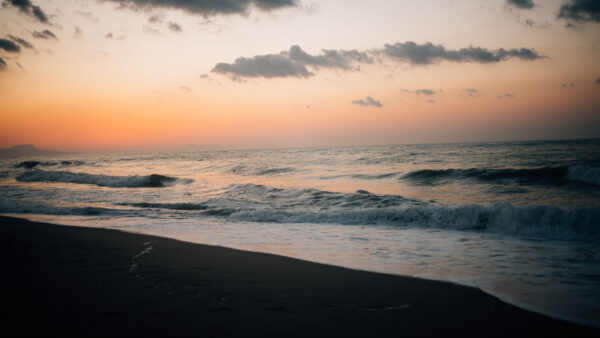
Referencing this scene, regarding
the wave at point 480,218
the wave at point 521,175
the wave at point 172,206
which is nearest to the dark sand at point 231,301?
the wave at point 480,218

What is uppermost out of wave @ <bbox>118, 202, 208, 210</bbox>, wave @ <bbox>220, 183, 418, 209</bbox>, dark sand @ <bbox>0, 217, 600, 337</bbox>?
dark sand @ <bbox>0, 217, 600, 337</bbox>

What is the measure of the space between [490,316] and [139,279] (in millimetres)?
3924

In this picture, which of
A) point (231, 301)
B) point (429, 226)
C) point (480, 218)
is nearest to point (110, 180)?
point (429, 226)

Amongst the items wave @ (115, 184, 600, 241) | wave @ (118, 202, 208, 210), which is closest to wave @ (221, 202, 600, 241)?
wave @ (115, 184, 600, 241)

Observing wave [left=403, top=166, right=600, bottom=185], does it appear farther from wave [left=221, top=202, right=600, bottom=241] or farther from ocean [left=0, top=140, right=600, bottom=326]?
wave [left=221, top=202, right=600, bottom=241]

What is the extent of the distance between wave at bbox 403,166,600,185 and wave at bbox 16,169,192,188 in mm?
16426

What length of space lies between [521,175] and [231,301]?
19.3 meters

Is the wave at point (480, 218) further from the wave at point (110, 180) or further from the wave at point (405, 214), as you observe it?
the wave at point (110, 180)

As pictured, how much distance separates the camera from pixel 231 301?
3.27 metres

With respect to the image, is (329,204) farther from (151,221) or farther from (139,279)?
(139,279)

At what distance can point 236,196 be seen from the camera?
15.0m

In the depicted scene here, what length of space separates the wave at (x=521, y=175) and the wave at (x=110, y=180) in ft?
53.9

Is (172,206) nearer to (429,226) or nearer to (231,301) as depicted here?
(429,226)

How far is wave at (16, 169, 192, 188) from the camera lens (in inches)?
909
